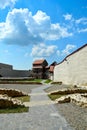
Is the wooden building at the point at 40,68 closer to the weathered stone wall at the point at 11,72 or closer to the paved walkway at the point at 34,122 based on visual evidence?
the weathered stone wall at the point at 11,72

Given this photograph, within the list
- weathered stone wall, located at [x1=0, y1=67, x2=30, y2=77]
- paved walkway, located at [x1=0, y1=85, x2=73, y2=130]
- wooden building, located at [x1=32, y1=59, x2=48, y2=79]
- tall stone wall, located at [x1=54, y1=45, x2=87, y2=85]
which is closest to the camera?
paved walkway, located at [x1=0, y1=85, x2=73, y2=130]

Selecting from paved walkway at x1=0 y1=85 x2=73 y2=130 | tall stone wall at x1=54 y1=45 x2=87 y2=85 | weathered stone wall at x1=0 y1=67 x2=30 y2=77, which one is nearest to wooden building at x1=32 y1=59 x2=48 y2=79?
weathered stone wall at x1=0 y1=67 x2=30 y2=77

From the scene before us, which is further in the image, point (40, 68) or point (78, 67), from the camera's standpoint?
point (40, 68)

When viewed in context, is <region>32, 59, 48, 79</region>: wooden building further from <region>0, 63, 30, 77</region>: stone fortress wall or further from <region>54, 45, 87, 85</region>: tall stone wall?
<region>54, 45, 87, 85</region>: tall stone wall

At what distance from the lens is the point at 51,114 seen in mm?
12023

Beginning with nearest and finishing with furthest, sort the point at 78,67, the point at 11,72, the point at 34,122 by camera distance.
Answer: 1. the point at 34,122
2. the point at 78,67
3. the point at 11,72

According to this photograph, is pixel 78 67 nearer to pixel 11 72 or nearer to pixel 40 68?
pixel 11 72

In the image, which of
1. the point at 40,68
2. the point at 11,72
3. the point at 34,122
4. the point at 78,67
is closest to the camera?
the point at 34,122

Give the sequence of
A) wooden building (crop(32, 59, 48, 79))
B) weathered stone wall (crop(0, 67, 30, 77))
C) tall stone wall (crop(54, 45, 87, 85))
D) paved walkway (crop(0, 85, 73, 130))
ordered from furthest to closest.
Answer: wooden building (crop(32, 59, 48, 79)), weathered stone wall (crop(0, 67, 30, 77)), tall stone wall (crop(54, 45, 87, 85)), paved walkway (crop(0, 85, 73, 130))

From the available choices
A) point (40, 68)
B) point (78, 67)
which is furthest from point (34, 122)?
point (40, 68)

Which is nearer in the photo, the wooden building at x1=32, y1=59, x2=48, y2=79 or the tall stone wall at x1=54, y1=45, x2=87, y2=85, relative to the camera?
the tall stone wall at x1=54, y1=45, x2=87, y2=85

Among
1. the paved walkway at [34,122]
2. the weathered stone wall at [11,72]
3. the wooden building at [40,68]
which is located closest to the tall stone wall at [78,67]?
the paved walkway at [34,122]

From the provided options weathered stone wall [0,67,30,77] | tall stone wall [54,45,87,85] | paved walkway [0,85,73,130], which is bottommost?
paved walkway [0,85,73,130]

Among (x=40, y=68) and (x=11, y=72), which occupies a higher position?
(x=40, y=68)
